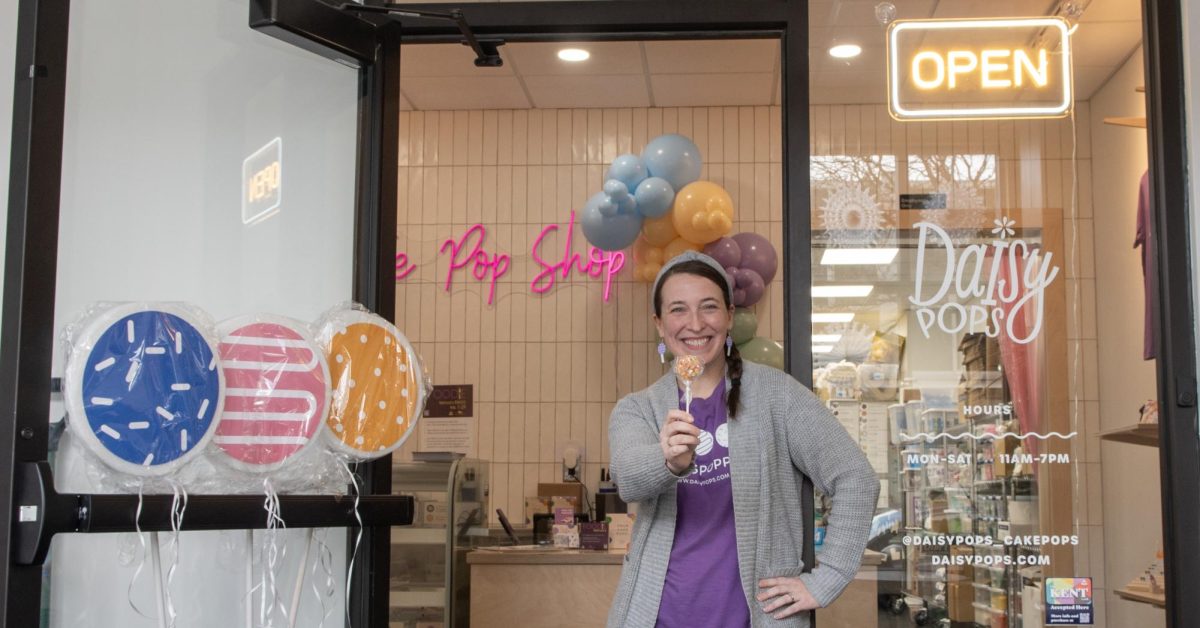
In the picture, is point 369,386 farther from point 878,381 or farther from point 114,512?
point 878,381

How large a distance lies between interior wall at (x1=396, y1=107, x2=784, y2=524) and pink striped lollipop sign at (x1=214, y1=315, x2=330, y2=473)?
169 inches

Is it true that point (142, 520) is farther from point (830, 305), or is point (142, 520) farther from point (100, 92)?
point (830, 305)

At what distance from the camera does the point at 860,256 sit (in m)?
2.98

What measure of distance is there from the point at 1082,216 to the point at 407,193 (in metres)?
4.46

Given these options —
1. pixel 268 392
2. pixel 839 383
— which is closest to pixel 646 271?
pixel 839 383

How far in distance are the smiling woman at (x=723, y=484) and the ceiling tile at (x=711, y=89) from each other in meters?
3.61

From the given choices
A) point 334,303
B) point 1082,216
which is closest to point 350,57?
point 334,303

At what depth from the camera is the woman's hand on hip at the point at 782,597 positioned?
238 centimetres

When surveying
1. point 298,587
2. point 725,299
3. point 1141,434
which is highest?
point 725,299

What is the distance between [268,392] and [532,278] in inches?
176

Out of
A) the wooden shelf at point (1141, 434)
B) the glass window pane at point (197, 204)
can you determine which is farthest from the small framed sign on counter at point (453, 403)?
Result: the wooden shelf at point (1141, 434)

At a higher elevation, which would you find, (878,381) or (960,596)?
(878,381)

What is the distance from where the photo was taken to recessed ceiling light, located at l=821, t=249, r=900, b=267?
2.96m

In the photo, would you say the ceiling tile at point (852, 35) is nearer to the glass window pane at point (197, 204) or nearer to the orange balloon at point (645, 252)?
the glass window pane at point (197, 204)
